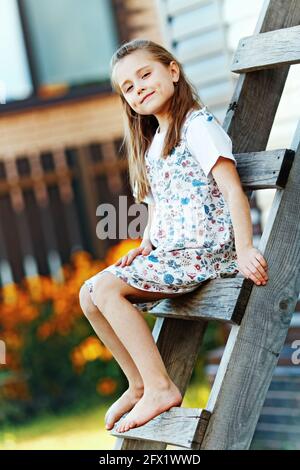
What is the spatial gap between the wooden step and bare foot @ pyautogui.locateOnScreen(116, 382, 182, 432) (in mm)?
15

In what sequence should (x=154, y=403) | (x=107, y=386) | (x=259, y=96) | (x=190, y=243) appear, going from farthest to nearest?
(x=107, y=386) → (x=259, y=96) → (x=190, y=243) → (x=154, y=403)

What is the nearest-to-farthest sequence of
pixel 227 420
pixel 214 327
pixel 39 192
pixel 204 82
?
pixel 227 420
pixel 204 82
pixel 214 327
pixel 39 192

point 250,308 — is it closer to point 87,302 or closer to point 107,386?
point 87,302

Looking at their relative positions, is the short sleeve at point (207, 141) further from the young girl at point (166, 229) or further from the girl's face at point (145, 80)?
the girl's face at point (145, 80)

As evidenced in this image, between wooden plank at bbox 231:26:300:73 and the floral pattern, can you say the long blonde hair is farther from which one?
wooden plank at bbox 231:26:300:73

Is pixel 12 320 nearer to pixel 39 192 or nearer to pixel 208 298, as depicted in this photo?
pixel 39 192

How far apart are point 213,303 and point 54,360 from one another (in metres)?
4.99

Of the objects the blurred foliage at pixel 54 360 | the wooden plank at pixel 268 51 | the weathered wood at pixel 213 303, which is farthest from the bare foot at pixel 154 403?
the blurred foliage at pixel 54 360

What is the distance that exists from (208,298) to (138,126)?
0.66 m

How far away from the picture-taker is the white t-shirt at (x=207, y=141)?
9.83ft

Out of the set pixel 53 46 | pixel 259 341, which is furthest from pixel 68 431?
pixel 259 341

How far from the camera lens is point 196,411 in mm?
2861

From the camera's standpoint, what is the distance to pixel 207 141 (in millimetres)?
3029
